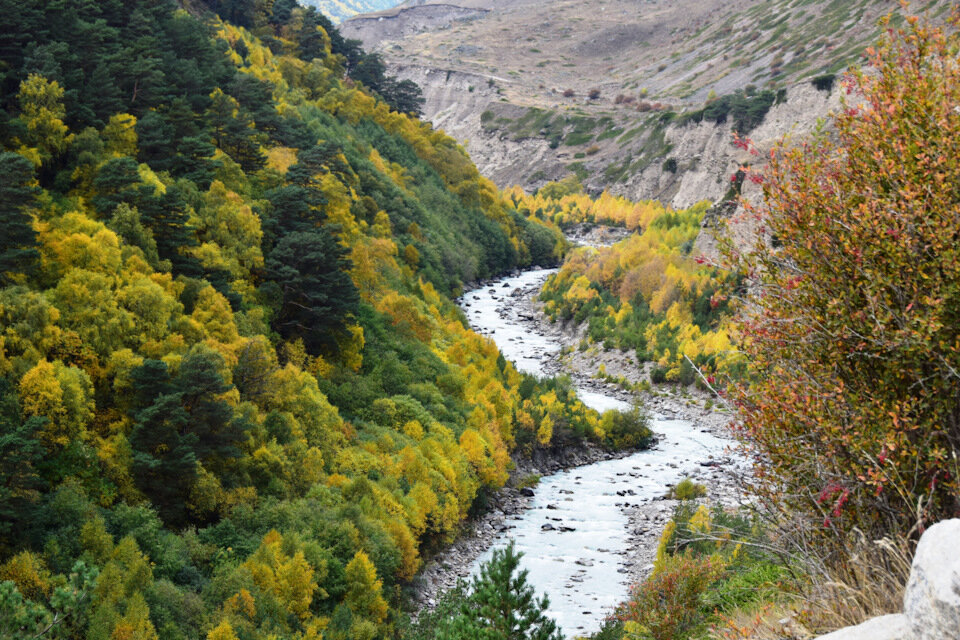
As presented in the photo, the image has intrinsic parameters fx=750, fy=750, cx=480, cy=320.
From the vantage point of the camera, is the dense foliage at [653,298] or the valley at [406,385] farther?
the dense foliage at [653,298]

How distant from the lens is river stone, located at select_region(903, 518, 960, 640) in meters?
5.44

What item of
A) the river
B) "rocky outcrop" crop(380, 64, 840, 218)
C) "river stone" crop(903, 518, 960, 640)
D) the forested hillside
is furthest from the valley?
"rocky outcrop" crop(380, 64, 840, 218)

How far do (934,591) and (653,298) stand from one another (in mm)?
60695

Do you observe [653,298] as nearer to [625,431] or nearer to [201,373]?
[625,431]

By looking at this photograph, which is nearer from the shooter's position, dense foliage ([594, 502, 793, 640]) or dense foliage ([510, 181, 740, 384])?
dense foliage ([594, 502, 793, 640])

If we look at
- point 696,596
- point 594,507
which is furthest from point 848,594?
point 594,507

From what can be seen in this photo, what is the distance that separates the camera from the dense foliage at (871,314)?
750 cm

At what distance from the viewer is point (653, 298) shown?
65000 millimetres

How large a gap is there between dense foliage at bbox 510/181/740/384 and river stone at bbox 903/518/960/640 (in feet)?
139

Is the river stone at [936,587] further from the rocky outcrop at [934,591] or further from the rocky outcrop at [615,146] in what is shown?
the rocky outcrop at [615,146]

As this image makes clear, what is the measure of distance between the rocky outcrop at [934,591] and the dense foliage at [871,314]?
1.24 meters

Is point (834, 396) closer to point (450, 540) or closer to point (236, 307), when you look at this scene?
point (450, 540)

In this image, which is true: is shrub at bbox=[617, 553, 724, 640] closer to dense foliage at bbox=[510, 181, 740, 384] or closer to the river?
the river

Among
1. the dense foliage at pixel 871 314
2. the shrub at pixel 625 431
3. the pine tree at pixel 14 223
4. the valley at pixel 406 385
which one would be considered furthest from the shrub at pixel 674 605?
the shrub at pixel 625 431
